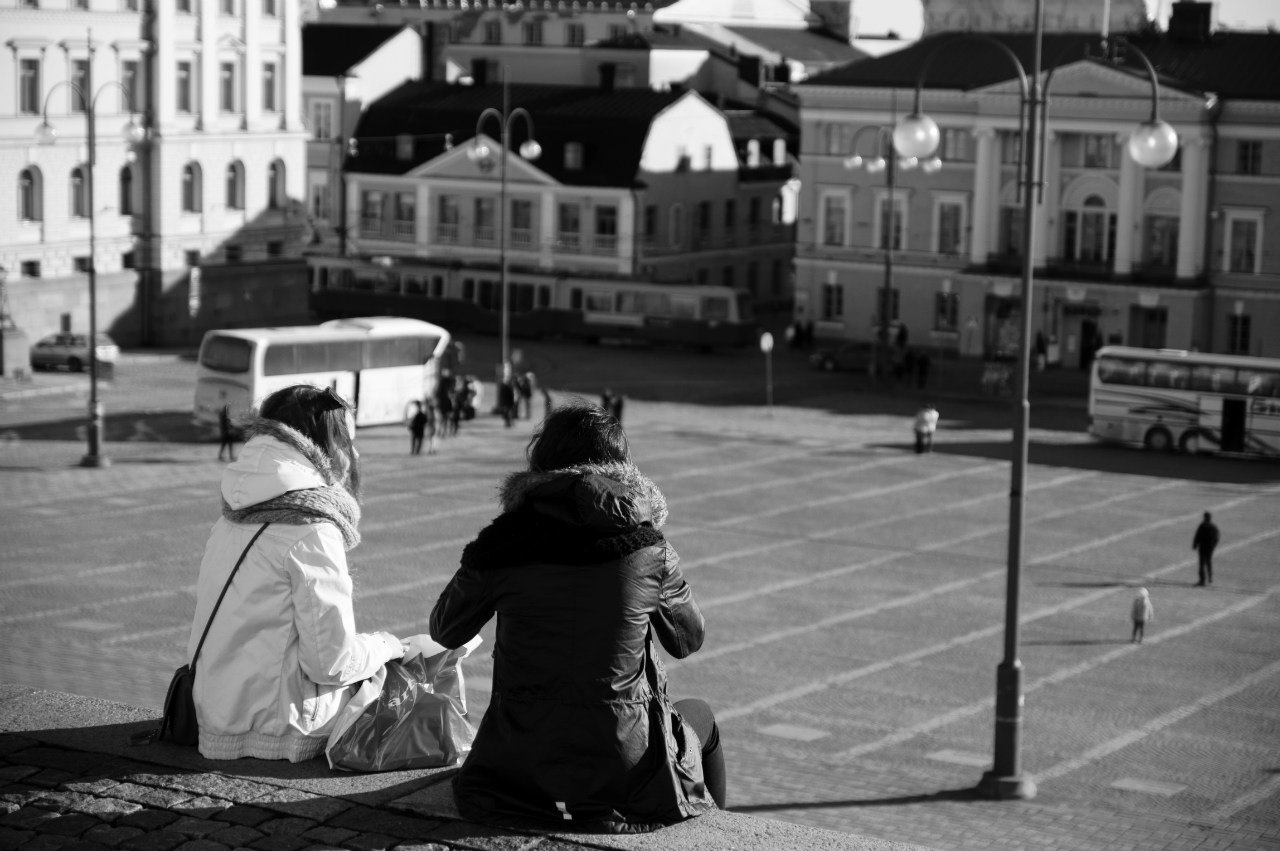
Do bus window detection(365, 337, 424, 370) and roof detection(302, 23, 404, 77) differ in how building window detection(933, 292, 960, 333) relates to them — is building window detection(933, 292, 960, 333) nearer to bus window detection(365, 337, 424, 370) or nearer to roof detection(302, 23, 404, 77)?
Answer: bus window detection(365, 337, 424, 370)

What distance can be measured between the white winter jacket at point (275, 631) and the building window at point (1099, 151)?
62.5 m

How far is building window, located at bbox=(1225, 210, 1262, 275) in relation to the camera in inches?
2522

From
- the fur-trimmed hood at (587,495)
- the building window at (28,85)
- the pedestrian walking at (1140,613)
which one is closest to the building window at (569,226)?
the building window at (28,85)

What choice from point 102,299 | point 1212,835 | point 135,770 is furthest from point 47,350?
point 135,770

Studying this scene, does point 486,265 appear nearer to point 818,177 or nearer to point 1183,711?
point 818,177

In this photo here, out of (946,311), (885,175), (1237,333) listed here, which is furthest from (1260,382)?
(885,175)

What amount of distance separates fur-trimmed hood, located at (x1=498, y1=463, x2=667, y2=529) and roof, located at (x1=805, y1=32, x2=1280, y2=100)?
5626cm

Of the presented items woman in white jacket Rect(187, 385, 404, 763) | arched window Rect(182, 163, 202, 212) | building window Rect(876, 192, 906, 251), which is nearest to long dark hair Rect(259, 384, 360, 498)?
woman in white jacket Rect(187, 385, 404, 763)

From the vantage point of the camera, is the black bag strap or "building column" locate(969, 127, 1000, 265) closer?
the black bag strap

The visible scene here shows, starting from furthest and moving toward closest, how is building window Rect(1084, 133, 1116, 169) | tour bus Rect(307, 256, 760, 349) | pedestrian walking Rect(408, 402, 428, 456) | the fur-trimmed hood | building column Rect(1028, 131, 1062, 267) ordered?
tour bus Rect(307, 256, 760, 349) < building column Rect(1028, 131, 1062, 267) < building window Rect(1084, 133, 1116, 169) < pedestrian walking Rect(408, 402, 428, 456) < the fur-trimmed hood

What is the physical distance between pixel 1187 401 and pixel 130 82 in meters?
35.8

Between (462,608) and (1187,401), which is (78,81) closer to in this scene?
(1187,401)

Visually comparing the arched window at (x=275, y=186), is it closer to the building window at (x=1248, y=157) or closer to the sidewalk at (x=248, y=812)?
the building window at (x=1248, y=157)

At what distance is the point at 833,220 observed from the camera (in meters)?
73.4
